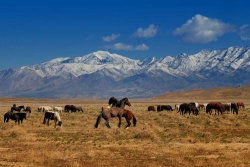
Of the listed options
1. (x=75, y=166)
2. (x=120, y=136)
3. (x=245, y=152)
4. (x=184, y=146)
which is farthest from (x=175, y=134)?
(x=75, y=166)

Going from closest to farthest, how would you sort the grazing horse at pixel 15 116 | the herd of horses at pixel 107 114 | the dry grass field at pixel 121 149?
1. the dry grass field at pixel 121 149
2. the herd of horses at pixel 107 114
3. the grazing horse at pixel 15 116

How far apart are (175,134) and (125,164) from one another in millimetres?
13307

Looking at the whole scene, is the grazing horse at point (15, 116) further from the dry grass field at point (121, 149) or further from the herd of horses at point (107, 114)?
the dry grass field at point (121, 149)

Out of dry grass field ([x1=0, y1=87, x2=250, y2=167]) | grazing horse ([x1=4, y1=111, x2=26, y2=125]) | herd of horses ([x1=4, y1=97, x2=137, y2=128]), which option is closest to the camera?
dry grass field ([x1=0, y1=87, x2=250, y2=167])

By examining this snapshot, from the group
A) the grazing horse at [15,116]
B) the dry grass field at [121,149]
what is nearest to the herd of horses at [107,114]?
the grazing horse at [15,116]

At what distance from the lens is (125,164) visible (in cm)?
2027

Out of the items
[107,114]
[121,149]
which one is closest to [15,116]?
[107,114]

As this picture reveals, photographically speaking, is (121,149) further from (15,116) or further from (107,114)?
(15,116)

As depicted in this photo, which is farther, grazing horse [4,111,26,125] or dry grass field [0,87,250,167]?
grazing horse [4,111,26,125]

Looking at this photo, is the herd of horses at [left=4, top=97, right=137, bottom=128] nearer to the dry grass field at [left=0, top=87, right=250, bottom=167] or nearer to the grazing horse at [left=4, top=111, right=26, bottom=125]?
the grazing horse at [left=4, top=111, right=26, bottom=125]

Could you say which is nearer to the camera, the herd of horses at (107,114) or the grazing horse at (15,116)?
the herd of horses at (107,114)

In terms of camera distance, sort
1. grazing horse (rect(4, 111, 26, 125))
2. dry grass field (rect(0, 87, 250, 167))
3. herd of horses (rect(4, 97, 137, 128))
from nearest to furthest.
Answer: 1. dry grass field (rect(0, 87, 250, 167))
2. herd of horses (rect(4, 97, 137, 128))
3. grazing horse (rect(4, 111, 26, 125))

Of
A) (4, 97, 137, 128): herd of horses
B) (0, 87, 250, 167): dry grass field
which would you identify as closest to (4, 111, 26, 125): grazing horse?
(4, 97, 137, 128): herd of horses

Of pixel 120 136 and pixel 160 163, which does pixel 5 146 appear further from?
pixel 160 163
